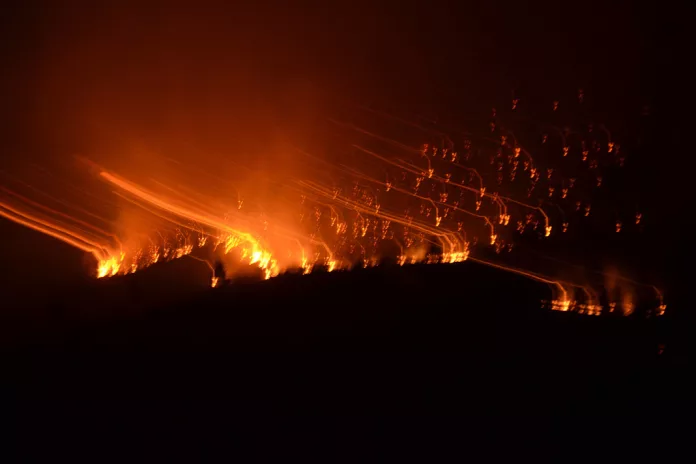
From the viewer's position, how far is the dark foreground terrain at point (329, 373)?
10.8 ft

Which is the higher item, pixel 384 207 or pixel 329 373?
pixel 384 207

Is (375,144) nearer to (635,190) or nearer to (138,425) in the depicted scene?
(635,190)

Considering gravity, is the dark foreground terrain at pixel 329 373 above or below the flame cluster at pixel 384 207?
below

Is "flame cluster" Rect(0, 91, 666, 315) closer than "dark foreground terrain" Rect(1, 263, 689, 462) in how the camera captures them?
No

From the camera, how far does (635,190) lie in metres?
6.03

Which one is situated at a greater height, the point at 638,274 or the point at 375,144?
the point at 375,144

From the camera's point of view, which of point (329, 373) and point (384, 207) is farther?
point (384, 207)

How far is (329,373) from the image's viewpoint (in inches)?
153

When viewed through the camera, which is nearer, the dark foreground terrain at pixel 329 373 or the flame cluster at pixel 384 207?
the dark foreground terrain at pixel 329 373

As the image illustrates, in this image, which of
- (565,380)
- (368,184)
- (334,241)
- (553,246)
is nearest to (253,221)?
(334,241)

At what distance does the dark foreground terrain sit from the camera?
3.29 meters

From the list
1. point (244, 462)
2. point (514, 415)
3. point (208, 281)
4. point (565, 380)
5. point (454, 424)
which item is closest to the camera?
point (244, 462)

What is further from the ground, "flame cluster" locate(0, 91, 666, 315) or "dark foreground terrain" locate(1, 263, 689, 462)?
"flame cluster" locate(0, 91, 666, 315)

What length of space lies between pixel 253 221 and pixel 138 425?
4437 millimetres
